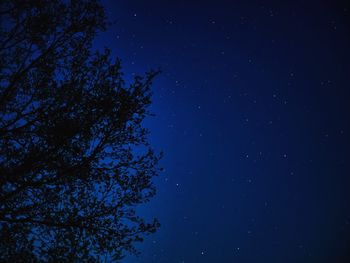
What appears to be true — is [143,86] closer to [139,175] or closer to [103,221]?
[139,175]

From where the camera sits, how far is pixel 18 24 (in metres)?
7.18

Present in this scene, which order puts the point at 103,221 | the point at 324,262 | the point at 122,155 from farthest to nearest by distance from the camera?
the point at 324,262 → the point at 122,155 → the point at 103,221

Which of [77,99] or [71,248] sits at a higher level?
[77,99]

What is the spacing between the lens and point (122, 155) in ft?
23.4

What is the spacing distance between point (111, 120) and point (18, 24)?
3.83 m

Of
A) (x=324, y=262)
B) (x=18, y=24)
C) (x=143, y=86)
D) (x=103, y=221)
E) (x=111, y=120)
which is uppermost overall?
(x=324, y=262)

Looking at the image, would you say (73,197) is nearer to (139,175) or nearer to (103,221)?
(103,221)

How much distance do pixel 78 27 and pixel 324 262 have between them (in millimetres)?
132680

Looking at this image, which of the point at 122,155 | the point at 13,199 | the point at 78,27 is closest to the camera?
the point at 13,199

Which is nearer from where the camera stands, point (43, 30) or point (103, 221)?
point (103, 221)

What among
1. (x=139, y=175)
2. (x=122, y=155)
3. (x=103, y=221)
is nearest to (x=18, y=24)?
(x=122, y=155)

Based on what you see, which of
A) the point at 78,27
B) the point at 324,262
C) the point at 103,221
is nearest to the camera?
the point at 103,221

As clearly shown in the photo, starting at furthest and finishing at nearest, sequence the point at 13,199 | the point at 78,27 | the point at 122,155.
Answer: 1. the point at 78,27
2. the point at 122,155
3. the point at 13,199

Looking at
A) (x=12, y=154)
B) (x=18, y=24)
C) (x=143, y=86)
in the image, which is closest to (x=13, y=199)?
(x=12, y=154)
